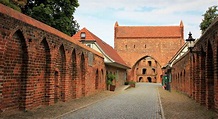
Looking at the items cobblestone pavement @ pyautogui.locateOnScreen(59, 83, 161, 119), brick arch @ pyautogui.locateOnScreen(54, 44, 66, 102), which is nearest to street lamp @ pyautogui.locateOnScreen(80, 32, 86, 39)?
cobblestone pavement @ pyautogui.locateOnScreen(59, 83, 161, 119)

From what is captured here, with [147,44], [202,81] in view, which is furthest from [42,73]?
[147,44]

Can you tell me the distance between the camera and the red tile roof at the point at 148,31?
186ft

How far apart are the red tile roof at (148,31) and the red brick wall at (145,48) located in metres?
0.92

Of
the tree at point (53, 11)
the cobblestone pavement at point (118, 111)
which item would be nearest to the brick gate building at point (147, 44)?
the tree at point (53, 11)

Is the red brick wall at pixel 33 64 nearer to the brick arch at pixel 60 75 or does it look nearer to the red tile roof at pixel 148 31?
the brick arch at pixel 60 75

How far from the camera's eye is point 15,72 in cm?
866

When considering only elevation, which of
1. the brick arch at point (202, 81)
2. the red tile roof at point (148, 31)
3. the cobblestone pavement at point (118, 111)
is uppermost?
the red tile roof at point (148, 31)

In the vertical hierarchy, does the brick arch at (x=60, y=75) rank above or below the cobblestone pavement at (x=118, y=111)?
above

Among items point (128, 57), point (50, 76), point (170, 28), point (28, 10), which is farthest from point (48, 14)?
point (170, 28)

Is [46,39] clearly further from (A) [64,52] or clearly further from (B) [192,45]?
(B) [192,45]

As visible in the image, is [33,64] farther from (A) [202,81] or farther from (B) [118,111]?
(A) [202,81]

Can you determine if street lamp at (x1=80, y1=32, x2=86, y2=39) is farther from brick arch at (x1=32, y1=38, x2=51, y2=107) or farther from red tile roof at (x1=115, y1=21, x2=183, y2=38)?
red tile roof at (x1=115, y1=21, x2=183, y2=38)

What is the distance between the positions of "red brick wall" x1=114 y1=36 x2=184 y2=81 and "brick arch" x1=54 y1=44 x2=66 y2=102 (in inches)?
1662

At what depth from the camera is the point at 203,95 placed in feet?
39.3
